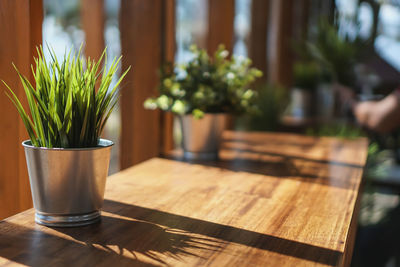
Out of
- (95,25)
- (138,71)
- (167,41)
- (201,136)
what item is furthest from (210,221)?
(95,25)

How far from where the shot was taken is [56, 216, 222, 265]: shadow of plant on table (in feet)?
2.47

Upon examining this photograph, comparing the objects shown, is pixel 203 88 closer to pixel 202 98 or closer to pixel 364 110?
pixel 202 98

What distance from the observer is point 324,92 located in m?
4.72

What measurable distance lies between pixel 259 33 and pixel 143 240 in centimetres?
363

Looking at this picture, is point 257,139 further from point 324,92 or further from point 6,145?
point 324,92

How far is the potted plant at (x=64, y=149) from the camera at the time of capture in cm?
86

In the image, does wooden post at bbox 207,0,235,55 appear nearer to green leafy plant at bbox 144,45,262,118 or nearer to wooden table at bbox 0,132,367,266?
green leafy plant at bbox 144,45,262,118

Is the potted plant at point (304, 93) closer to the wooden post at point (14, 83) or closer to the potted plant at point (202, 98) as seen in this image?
the potted plant at point (202, 98)

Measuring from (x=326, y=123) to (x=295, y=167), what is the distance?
8.80 feet


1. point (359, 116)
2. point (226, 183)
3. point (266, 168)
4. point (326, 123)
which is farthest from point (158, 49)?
point (326, 123)

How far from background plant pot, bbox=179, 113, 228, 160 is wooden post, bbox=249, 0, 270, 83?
267cm

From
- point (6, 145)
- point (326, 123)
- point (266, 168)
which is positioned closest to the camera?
point (6, 145)

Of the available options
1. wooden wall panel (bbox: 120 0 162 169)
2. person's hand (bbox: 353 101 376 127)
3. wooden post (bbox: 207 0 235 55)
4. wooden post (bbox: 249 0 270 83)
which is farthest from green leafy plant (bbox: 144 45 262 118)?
wooden post (bbox: 249 0 270 83)

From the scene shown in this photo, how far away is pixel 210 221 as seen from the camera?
932mm
